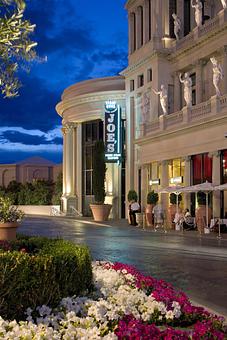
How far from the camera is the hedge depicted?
636 cm

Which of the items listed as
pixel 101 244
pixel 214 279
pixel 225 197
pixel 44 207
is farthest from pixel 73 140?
pixel 214 279

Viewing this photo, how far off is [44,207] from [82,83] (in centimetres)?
1438

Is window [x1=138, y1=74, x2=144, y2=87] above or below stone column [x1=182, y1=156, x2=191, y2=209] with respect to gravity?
above

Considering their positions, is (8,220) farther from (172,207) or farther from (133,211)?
(133,211)

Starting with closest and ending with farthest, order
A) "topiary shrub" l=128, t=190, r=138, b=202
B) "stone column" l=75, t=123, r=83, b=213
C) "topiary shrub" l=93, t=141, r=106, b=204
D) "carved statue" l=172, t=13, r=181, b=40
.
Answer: "carved statue" l=172, t=13, r=181, b=40 → "topiary shrub" l=128, t=190, r=138, b=202 → "topiary shrub" l=93, t=141, r=106, b=204 → "stone column" l=75, t=123, r=83, b=213

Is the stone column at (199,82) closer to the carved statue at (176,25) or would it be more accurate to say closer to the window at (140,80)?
the carved statue at (176,25)

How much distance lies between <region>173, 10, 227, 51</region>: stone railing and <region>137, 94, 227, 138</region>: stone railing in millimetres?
4499

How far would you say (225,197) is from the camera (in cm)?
2934

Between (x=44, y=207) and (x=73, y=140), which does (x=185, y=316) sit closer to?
(x=73, y=140)

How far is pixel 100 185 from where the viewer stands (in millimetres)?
41688

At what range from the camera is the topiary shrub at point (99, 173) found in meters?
41.7

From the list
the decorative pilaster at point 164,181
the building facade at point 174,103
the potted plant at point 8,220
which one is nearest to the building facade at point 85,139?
the building facade at point 174,103

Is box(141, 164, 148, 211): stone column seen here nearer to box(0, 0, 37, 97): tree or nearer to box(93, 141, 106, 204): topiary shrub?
box(93, 141, 106, 204): topiary shrub

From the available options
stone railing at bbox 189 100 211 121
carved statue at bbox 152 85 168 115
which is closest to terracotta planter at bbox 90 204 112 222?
carved statue at bbox 152 85 168 115
